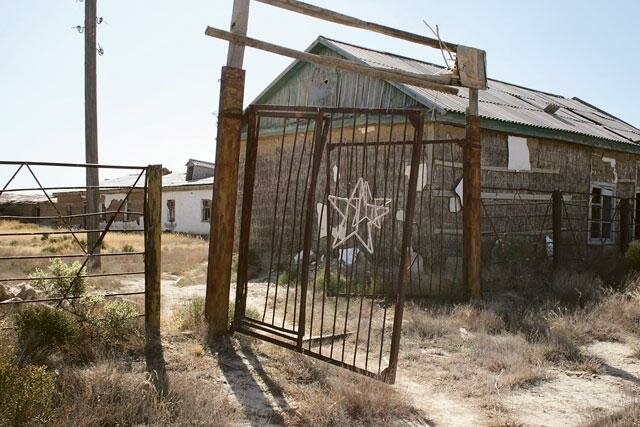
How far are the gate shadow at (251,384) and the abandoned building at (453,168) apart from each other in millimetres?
Result: 4279

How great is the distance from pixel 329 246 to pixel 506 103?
430 inches

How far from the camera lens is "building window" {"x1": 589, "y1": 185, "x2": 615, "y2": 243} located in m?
15.0

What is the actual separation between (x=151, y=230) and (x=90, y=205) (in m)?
7.76

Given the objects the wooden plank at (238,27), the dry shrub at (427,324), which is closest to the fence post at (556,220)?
the dry shrub at (427,324)

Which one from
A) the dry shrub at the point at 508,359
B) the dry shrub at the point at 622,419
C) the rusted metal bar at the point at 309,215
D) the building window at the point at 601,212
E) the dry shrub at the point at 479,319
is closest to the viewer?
the dry shrub at the point at 622,419

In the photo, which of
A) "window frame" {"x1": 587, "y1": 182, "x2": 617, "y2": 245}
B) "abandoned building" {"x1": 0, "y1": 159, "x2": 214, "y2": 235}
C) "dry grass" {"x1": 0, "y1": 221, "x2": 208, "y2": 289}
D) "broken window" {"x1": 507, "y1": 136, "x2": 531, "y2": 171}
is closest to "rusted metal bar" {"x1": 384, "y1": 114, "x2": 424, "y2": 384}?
"dry grass" {"x1": 0, "y1": 221, "x2": 208, "y2": 289}

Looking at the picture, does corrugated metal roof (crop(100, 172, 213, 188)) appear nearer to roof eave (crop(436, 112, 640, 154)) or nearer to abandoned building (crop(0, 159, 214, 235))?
abandoned building (crop(0, 159, 214, 235))

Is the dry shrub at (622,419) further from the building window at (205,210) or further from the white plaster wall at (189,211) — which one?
the building window at (205,210)

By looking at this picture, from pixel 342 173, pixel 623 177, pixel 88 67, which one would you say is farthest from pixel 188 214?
pixel 623 177

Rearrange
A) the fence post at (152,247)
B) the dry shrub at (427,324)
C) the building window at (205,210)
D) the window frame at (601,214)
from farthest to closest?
the building window at (205,210)
the window frame at (601,214)
the dry shrub at (427,324)
the fence post at (152,247)

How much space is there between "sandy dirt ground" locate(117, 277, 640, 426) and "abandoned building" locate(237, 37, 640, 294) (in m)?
3.62

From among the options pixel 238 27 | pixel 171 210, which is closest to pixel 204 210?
pixel 171 210

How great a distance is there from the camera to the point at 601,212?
1484cm

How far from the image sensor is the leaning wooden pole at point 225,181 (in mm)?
5898
